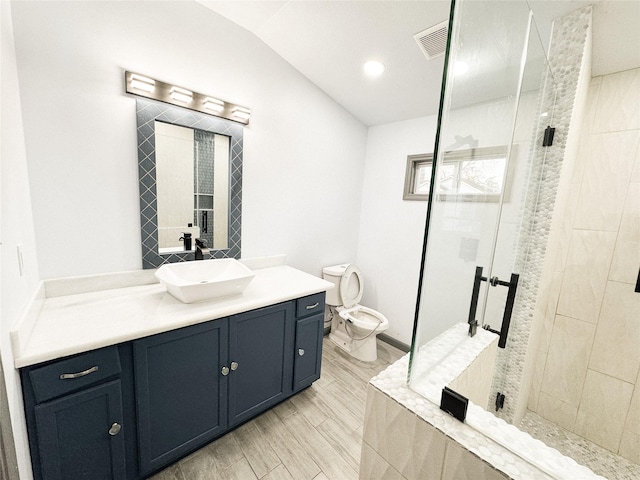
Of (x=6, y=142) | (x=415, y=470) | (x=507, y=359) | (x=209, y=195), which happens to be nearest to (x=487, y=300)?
(x=507, y=359)

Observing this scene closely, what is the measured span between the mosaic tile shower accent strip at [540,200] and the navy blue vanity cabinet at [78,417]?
2.06 m

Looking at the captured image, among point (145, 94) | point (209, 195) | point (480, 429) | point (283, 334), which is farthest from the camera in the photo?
point (209, 195)

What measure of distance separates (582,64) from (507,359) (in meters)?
1.63

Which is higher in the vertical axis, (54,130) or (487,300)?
(54,130)

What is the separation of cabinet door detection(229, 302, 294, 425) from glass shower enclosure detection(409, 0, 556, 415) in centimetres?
101

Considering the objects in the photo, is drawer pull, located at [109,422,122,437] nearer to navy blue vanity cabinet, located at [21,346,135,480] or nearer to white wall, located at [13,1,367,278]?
navy blue vanity cabinet, located at [21,346,135,480]

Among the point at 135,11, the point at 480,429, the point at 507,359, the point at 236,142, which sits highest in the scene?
the point at 135,11

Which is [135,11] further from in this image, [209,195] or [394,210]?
[394,210]

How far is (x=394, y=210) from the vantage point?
8.75ft

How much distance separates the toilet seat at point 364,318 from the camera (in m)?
2.34

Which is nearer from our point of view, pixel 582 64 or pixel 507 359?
pixel 582 64

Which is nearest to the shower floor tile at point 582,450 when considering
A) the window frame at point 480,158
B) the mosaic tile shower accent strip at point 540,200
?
the mosaic tile shower accent strip at point 540,200

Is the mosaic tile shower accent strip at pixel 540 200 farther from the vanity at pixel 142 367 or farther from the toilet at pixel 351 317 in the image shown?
the vanity at pixel 142 367

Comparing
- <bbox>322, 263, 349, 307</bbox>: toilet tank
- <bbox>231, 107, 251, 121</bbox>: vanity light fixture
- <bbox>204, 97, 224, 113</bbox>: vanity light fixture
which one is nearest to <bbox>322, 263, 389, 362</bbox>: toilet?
<bbox>322, 263, 349, 307</bbox>: toilet tank
